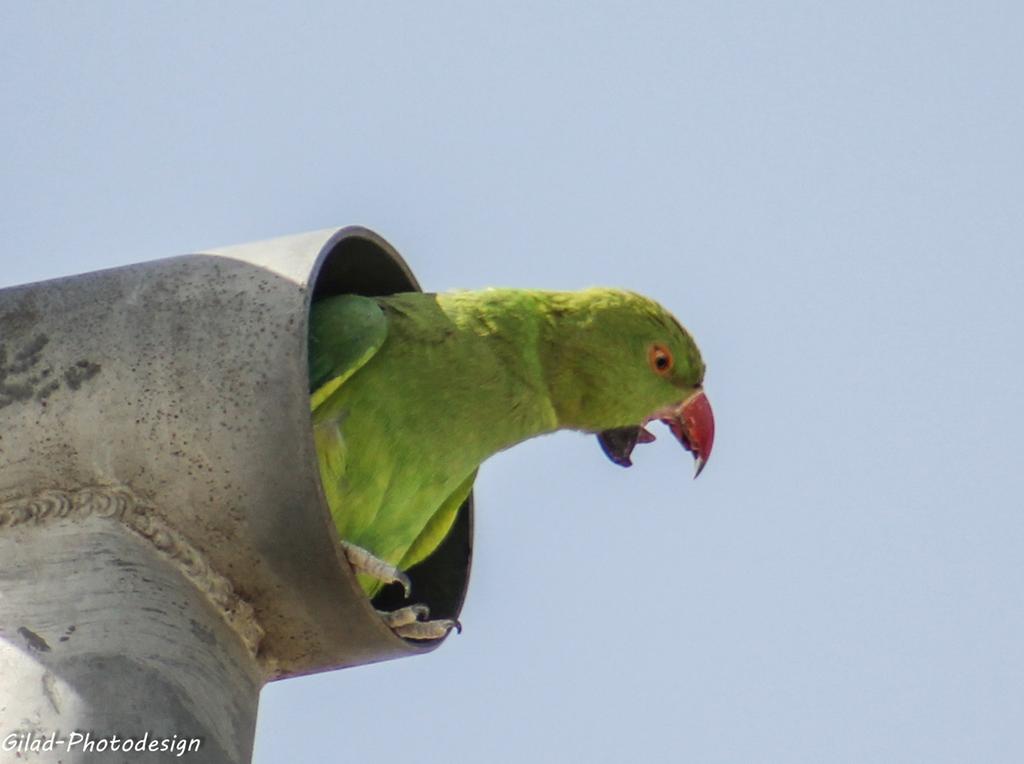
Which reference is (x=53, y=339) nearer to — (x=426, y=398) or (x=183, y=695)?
(x=183, y=695)

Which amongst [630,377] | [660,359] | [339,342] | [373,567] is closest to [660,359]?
[660,359]

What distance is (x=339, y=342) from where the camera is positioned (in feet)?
17.0

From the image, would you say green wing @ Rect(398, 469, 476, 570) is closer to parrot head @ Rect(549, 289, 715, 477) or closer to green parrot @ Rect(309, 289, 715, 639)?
green parrot @ Rect(309, 289, 715, 639)

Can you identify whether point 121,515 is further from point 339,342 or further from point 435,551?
point 435,551

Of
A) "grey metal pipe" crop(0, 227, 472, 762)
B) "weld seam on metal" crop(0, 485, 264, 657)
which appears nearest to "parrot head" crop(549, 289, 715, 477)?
"grey metal pipe" crop(0, 227, 472, 762)

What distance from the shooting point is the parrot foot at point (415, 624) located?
4848 mm

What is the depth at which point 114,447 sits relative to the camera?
13.6 ft

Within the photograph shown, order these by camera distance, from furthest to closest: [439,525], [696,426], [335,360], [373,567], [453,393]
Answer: [696,426]
[439,525]
[453,393]
[335,360]
[373,567]

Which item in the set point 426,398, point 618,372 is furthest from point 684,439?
point 426,398

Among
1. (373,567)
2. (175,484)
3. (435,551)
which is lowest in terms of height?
(435,551)

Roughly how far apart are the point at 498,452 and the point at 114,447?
1953 mm

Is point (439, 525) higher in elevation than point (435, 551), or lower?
higher

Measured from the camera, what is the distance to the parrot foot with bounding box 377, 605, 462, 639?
191 inches

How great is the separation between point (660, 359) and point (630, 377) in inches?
7.0
